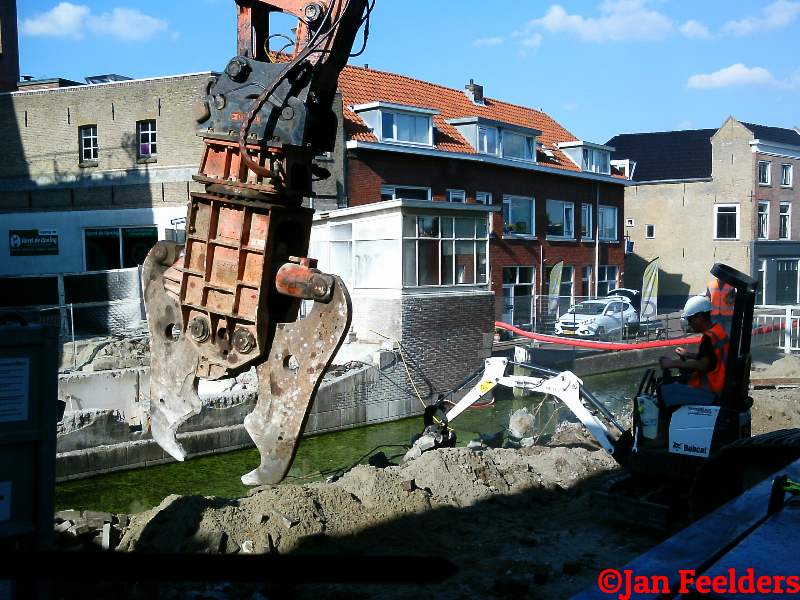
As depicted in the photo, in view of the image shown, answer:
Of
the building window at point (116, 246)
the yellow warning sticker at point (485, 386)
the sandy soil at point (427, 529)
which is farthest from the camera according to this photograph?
the building window at point (116, 246)

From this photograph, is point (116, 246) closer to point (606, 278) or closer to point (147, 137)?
point (147, 137)

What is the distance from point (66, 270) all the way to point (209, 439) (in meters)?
13.6

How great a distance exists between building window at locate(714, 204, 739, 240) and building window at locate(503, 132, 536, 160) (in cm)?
1381

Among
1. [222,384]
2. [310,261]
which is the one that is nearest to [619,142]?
[222,384]

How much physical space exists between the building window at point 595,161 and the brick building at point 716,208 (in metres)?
2.85

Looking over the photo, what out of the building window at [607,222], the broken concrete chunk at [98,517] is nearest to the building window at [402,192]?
the building window at [607,222]

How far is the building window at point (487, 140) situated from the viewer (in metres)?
Result: 25.7

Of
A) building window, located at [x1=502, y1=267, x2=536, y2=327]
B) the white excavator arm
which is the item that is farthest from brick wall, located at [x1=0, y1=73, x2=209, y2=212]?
the white excavator arm

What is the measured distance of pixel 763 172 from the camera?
36719mm

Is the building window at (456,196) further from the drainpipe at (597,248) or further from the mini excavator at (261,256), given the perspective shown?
the mini excavator at (261,256)

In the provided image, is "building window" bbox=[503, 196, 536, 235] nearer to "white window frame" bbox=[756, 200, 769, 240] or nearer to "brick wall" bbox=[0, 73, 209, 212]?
"brick wall" bbox=[0, 73, 209, 212]

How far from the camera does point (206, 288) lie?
3.64 metres

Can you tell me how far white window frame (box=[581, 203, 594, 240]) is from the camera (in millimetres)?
30172

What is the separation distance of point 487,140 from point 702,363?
20.4 m
